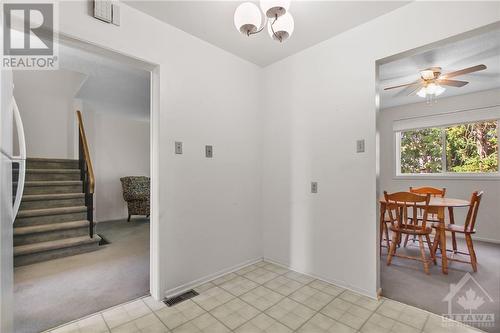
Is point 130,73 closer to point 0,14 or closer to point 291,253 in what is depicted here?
point 0,14

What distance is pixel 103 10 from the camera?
175 cm

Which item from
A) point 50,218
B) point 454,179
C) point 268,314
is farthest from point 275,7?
point 454,179

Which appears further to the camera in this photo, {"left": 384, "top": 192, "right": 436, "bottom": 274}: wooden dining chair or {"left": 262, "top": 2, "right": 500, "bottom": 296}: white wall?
{"left": 384, "top": 192, "right": 436, "bottom": 274}: wooden dining chair

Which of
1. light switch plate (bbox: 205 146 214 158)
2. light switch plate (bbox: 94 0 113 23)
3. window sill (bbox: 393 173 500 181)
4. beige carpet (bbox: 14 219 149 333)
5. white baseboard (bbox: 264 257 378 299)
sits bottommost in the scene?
beige carpet (bbox: 14 219 149 333)

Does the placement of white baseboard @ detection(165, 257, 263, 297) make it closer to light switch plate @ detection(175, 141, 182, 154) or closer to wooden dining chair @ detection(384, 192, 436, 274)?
light switch plate @ detection(175, 141, 182, 154)

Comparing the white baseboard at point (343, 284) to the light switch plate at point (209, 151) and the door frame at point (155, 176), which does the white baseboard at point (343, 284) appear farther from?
the light switch plate at point (209, 151)

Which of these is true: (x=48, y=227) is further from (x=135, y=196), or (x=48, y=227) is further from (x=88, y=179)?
(x=135, y=196)

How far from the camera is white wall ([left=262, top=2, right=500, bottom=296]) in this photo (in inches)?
75.7

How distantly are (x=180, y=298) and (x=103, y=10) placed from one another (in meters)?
2.33

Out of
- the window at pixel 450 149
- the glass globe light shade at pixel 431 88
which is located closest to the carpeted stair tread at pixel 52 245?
the glass globe light shade at pixel 431 88

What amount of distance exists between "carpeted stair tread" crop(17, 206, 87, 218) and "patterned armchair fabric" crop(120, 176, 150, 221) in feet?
4.88

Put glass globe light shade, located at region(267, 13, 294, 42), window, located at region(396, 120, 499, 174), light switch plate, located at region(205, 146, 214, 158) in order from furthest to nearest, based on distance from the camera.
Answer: window, located at region(396, 120, 499, 174), light switch plate, located at region(205, 146, 214, 158), glass globe light shade, located at region(267, 13, 294, 42)

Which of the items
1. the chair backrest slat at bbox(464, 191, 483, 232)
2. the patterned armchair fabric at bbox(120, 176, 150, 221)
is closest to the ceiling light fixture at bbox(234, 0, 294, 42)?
the chair backrest slat at bbox(464, 191, 483, 232)

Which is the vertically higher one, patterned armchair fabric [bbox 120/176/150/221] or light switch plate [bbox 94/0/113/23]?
light switch plate [bbox 94/0/113/23]
